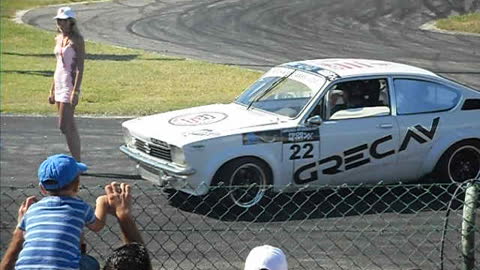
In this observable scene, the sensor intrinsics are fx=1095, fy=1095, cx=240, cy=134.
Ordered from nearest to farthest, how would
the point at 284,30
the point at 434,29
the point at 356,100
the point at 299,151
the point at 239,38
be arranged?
the point at 299,151 < the point at 356,100 < the point at 239,38 < the point at 434,29 < the point at 284,30

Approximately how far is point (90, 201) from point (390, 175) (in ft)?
9.09

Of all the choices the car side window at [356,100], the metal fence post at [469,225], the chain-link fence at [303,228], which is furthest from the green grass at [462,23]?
the metal fence post at [469,225]

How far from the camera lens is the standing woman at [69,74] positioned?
11.0 metres

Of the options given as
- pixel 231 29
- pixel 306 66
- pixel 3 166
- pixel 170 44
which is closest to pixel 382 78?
pixel 306 66

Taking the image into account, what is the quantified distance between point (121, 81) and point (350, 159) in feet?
35.5

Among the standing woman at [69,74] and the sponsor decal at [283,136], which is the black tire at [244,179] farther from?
the standing woman at [69,74]

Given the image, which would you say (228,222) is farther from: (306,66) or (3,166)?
(3,166)

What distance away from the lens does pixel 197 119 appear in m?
10.3

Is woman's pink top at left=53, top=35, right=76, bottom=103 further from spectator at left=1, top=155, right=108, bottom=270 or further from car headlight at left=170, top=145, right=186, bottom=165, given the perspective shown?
spectator at left=1, top=155, right=108, bottom=270

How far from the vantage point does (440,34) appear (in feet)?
89.4

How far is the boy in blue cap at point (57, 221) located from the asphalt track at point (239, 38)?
599 cm

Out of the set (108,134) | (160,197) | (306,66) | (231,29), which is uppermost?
(306,66)

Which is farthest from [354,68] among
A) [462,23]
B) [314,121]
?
[462,23]

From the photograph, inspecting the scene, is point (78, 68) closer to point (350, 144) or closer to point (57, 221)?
point (350, 144)
